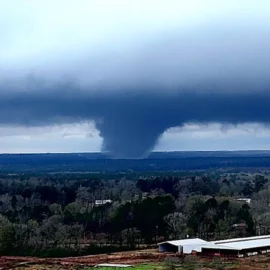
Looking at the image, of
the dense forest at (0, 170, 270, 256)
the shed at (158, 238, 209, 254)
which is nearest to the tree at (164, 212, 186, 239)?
the dense forest at (0, 170, 270, 256)

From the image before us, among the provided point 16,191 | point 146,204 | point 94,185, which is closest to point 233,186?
point 94,185

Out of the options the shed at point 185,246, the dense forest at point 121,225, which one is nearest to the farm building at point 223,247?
the shed at point 185,246

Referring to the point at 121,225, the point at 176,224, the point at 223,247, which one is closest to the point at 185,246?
the point at 223,247

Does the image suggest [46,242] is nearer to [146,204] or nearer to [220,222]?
[146,204]

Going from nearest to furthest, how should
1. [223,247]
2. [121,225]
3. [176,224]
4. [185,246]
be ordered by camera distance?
[223,247]
[185,246]
[176,224]
[121,225]

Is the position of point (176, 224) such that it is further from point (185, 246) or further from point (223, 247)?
point (223, 247)

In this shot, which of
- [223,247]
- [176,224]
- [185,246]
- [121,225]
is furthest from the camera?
[121,225]

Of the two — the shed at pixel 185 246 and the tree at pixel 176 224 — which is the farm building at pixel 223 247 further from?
the tree at pixel 176 224

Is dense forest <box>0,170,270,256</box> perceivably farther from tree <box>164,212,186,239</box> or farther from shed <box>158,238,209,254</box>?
shed <box>158,238,209,254</box>
